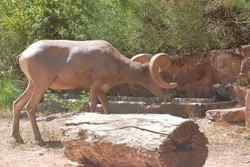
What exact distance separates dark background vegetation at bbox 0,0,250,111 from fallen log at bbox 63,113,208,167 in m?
4.87

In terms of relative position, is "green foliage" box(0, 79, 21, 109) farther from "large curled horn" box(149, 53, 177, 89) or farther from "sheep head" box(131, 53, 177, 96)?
"large curled horn" box(149, 53, 177, 89)

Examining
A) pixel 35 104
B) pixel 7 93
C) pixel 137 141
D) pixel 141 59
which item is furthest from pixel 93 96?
pixel 7 93

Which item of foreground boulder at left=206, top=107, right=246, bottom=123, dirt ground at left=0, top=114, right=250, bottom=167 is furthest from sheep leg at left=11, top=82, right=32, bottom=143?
foreground boulder at left=206, top=107, right=246, bottom=123

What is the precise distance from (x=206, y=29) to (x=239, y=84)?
1.87 metres

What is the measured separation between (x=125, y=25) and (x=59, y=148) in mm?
6429

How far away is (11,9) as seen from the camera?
60.5 ft

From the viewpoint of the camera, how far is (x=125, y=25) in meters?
15.6

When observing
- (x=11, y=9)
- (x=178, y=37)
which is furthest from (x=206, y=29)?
(x=11, y=9)

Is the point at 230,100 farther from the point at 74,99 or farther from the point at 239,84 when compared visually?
the point at 74,99

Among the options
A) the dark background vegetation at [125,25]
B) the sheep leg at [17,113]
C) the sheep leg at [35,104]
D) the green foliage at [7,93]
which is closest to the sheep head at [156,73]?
the dark background vegetation at [125,25]

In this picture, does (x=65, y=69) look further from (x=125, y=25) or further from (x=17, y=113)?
(x=125, y=25)

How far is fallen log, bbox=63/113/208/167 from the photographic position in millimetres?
6824

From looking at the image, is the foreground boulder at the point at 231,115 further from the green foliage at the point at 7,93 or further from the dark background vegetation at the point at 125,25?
the green foliage at the point at 7,93

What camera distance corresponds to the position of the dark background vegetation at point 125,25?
46.9 ft
